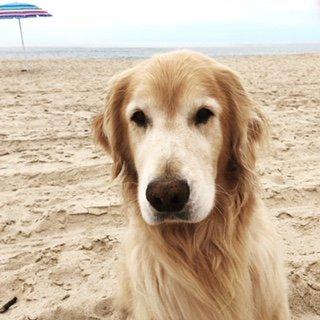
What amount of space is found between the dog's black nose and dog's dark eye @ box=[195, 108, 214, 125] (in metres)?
0.44

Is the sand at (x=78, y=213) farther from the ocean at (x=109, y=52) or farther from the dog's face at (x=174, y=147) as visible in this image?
the ocean at (x=109, y=52)

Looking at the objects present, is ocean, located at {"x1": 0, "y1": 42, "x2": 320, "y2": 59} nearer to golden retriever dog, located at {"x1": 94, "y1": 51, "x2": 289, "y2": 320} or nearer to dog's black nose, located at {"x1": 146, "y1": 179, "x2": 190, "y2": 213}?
golden retriever dog, located at {"x1": 94, "y1": 51, "x2": 289, "y2": 320}

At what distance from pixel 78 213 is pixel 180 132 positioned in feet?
6.10

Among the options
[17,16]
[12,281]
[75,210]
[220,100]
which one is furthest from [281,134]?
[17,16]

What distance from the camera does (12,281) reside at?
296 centimetres

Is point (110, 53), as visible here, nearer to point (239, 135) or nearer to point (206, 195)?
point (239, 135)

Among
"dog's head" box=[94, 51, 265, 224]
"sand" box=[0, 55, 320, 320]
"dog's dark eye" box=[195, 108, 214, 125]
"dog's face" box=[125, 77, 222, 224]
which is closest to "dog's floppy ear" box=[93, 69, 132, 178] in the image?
"dog's head" box=[94, 51, 265, 224]

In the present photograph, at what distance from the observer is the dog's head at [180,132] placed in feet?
6.34

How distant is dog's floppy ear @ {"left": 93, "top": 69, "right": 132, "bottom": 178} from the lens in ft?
8.29

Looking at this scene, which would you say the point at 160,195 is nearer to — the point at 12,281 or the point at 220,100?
the point at 220,100

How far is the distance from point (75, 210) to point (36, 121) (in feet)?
9.56

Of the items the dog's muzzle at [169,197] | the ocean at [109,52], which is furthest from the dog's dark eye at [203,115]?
the ocean at [109,52]

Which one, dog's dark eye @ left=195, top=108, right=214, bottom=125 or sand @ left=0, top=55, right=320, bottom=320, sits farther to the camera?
sand @ left=0, top=55, right=320, bottom=320

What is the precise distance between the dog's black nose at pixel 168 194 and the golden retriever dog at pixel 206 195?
130 millimetres
